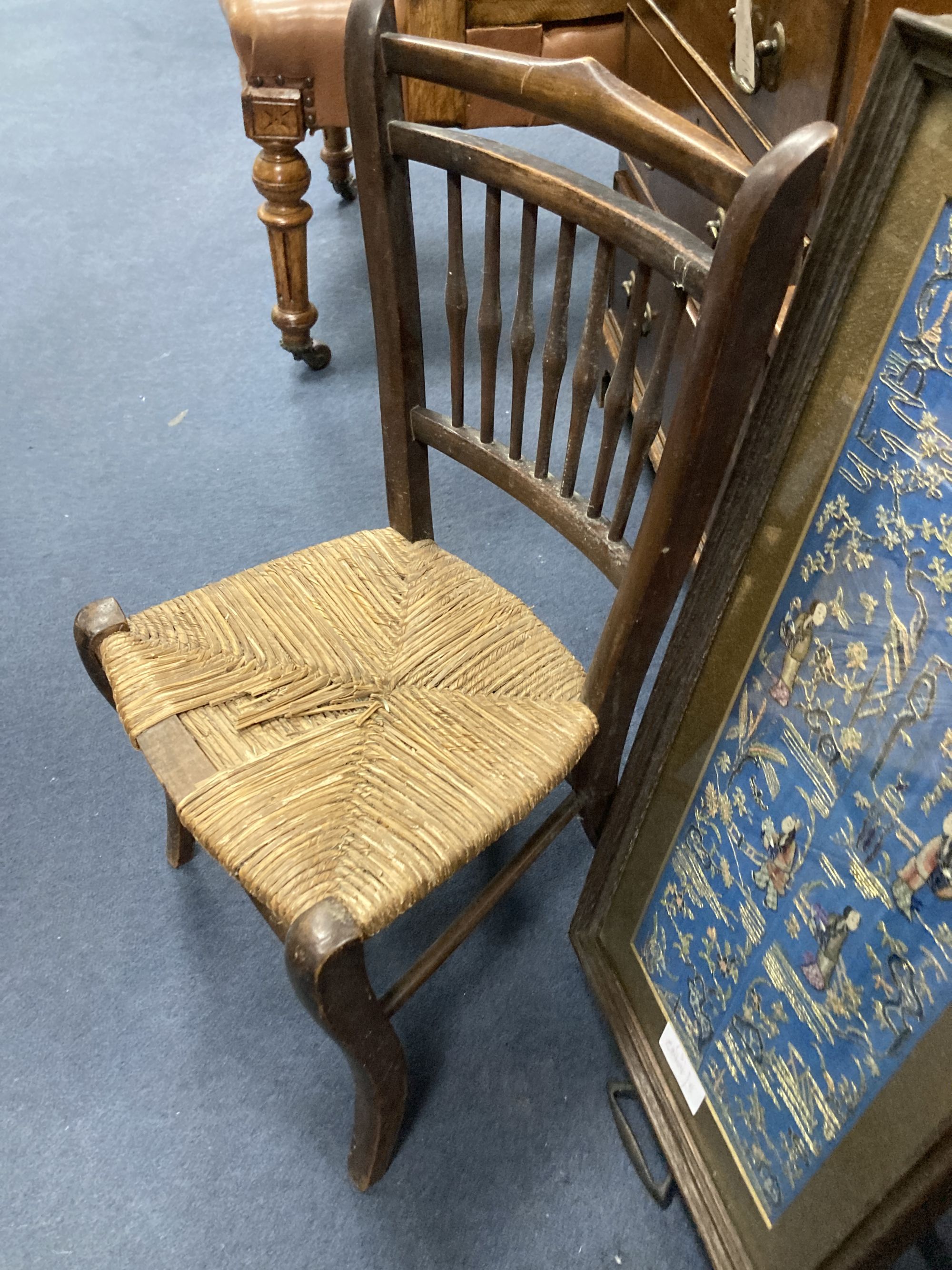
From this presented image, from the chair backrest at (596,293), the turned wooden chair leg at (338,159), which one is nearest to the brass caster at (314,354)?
the turned wooden chair leg at (338,159)

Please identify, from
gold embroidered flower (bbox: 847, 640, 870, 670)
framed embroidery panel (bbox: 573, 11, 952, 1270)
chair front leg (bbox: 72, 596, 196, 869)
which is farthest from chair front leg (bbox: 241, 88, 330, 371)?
gold embroidered flower (bbox: 847, 640, 870, 670)

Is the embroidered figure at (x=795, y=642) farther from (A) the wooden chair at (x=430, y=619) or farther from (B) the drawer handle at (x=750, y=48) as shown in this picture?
(B) the drawer handle at (x=750, y=48)

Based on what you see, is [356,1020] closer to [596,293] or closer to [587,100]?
[596,293]

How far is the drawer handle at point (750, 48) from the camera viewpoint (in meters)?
0.83

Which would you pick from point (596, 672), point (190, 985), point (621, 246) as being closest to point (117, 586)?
point (190, 985)

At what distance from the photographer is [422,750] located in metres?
0.79

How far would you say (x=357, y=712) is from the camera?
0.83 m

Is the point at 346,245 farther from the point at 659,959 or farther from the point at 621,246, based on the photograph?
the point at 659,959

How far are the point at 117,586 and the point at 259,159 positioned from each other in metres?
0.76

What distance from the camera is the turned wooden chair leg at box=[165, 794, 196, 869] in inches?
43.7

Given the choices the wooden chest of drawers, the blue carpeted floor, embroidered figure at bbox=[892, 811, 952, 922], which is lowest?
the blue carpeted floor

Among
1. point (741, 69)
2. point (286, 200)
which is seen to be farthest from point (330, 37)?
point (741, 69)

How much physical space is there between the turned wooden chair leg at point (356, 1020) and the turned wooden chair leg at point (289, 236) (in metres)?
1.31

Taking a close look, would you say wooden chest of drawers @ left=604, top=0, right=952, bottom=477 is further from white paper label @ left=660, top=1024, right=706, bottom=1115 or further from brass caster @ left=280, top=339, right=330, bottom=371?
white paper label @ left=660, top=1024, right=706, bottom=1115
